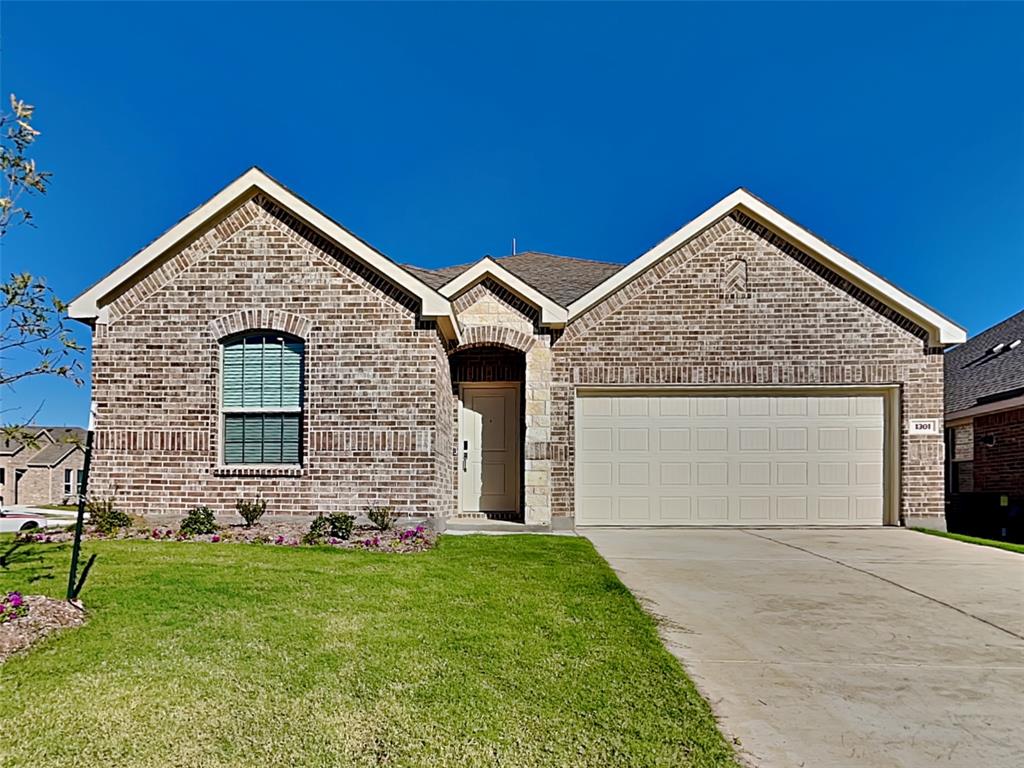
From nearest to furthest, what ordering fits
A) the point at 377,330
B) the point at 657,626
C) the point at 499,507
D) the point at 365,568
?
the point at 657,626
the point at 365,568
the point at 377,330
the point at 499,507

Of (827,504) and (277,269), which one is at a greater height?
(277,269)

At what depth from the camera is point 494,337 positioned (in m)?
12.6

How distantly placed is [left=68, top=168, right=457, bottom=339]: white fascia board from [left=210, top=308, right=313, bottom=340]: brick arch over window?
1.32 meters

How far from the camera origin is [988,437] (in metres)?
15.6

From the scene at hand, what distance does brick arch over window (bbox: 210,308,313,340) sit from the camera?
1073 cm

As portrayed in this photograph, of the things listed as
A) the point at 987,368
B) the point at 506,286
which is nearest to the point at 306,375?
the point at 506,286

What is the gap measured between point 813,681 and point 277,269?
915 cm

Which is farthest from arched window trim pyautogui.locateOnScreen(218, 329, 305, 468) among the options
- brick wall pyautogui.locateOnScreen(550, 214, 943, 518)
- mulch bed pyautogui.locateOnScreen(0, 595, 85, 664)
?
mulch bed pyautogui.locateOnScreen(0, 595, 85, 664)

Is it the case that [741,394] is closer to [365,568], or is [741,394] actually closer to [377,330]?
[377,330]

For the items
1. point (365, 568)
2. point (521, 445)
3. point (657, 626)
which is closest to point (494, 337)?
point (521, 445)

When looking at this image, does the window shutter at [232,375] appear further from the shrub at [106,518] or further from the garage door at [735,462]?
the garage door at [735,462]

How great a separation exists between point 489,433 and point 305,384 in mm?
3961

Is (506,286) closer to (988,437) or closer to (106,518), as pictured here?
(106,518)

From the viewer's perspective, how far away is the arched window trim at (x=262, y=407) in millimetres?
10789
